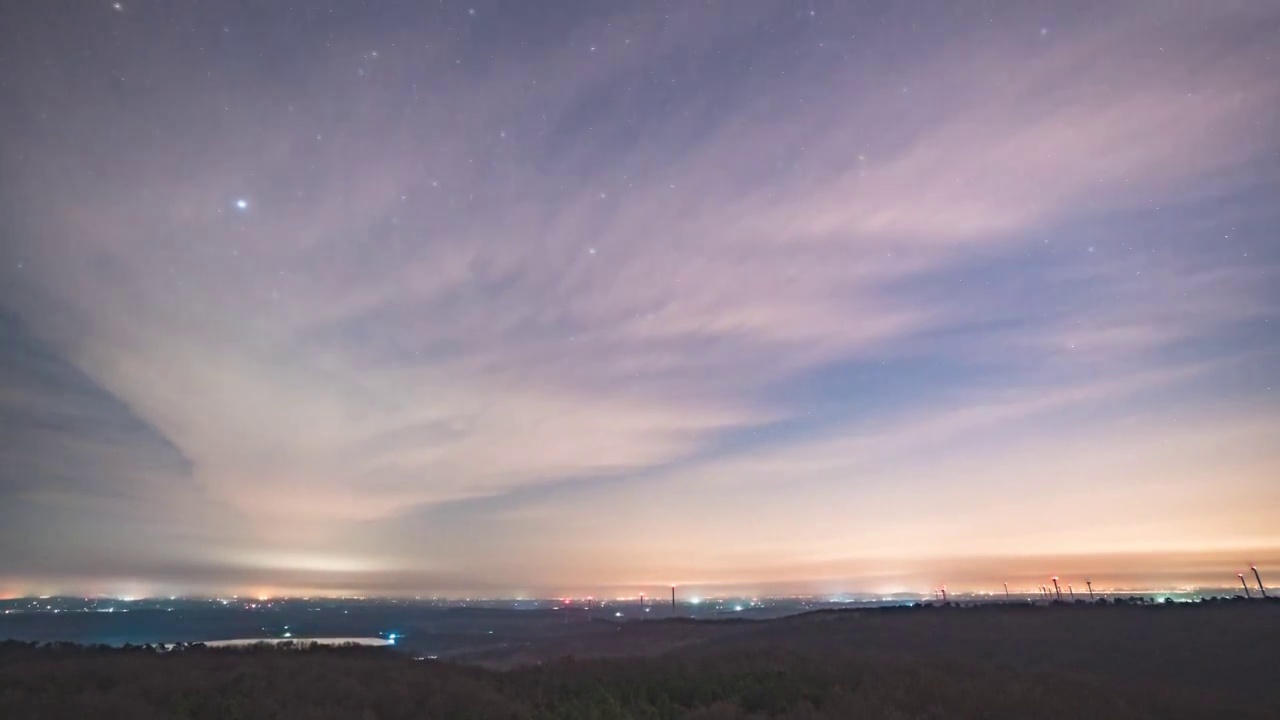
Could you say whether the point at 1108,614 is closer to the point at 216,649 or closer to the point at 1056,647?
the point at 1056,647

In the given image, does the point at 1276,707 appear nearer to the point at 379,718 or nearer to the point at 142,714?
the point at 379,718

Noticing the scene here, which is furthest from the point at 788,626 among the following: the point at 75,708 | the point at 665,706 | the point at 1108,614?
the point at 75,708

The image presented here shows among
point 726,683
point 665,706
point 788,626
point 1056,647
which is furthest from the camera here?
point 788,626

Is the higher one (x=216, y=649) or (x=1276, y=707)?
(x=216, y=649)

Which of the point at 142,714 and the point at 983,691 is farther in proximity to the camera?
the point at 983,691

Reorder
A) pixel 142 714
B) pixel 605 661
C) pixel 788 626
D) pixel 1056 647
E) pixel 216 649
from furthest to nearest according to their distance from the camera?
pixel 788 626 → pixel 216 649 → pixel 1056 647 → pixel 605 661 → pixel 142 714

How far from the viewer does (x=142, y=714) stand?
15875mm

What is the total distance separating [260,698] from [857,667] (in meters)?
18.3

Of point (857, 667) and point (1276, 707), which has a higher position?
point (857, 667)

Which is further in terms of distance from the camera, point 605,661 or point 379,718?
point 605,661

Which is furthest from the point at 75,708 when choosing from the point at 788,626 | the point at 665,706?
the point at 788,626

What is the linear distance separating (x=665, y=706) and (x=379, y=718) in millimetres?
7051

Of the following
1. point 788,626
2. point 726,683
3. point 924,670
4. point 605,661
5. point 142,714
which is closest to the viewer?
point 142,714

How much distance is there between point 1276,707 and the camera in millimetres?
20438
